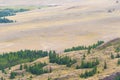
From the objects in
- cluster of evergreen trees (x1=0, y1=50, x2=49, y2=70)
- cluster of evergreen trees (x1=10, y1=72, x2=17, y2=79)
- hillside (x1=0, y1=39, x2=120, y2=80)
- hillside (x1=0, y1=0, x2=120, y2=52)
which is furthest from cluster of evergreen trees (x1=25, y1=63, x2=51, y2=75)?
hillside (x1=0, y1=0, x2=120, y2=52)

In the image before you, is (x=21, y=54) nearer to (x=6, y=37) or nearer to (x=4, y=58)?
(x=4, y=58)

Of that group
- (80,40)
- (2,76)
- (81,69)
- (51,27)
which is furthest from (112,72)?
(51,27)

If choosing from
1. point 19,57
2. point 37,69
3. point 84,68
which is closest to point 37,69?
point 37,69

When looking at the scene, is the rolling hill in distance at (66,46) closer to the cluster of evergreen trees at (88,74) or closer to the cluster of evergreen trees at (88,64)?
the cluster of evergreen trees at (88,74)

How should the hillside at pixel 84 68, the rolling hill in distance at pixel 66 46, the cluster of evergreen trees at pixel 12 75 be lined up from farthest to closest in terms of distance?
the cluster of evergreen trees at pixel 12 75 < the rolling hill in distance at pixel 66 46 < the hillside at pixel 84 68

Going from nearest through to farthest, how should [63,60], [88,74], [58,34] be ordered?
[88,74], [63,60], [58,34]

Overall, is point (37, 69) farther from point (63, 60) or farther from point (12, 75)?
point (63, 60)

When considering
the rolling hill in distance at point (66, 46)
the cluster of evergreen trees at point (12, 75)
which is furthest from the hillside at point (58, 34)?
the cluster of evergreen trees at point (12, 75)

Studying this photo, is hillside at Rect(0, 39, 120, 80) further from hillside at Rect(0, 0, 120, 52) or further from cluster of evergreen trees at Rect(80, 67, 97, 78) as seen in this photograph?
hillside at Rect(0, 0, 120, 52)
